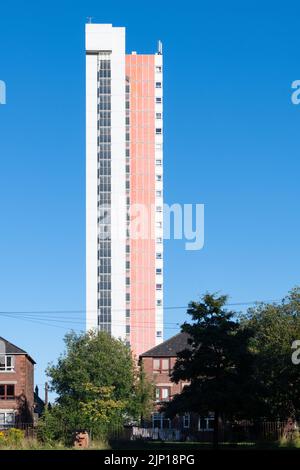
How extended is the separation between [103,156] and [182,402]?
10565cm

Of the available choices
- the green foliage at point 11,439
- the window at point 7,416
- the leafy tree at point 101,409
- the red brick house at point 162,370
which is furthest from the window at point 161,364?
the green foliage at point 11,439

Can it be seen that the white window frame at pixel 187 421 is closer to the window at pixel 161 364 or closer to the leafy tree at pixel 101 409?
the window at pixel 161 364

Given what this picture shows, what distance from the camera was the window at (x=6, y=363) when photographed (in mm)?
98688

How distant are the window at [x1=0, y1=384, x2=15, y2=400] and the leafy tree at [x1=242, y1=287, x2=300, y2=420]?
1198 inches

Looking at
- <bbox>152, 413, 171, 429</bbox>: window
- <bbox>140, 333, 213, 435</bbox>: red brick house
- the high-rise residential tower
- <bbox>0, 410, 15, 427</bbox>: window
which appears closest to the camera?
<bbox>0, 410, 15, 427</bbox>: window

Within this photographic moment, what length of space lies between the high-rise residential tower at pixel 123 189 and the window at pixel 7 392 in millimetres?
56691

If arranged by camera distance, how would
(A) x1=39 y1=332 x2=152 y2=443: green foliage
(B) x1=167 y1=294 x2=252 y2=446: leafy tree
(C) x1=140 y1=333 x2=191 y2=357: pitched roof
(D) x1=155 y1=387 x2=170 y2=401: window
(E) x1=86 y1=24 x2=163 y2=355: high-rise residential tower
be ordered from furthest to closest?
(E) x1=86 y1=24 x2=163 y2=355: high-rise residential tower → (C) x1=140 y1=333 x2=191 y2=357: pitched roof → (D) x1=155 y1=387 x2=170 y2=401: window → (A) x1=39 y1=332 x2=152 y2=443: green foliage → (B) x1=167 y1=294 x2=252 y2=446: leafy tree

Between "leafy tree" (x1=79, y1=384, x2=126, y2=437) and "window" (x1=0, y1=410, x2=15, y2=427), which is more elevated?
"leafy tree" (x1=79, y1=384, x2=126, y2=437)

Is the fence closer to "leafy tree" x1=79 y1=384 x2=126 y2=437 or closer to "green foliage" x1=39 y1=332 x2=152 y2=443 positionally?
"leafy tree" x1=79 y1=384 x2=126 y2=437

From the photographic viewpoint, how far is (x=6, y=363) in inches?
3893

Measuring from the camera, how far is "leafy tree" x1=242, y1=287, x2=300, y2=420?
65000 mm

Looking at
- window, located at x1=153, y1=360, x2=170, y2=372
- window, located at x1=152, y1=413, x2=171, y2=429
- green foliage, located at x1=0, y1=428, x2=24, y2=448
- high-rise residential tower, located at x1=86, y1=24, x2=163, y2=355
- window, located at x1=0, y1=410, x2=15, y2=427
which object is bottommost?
window, located at x1=152, y1=413, x2=171, y2=429

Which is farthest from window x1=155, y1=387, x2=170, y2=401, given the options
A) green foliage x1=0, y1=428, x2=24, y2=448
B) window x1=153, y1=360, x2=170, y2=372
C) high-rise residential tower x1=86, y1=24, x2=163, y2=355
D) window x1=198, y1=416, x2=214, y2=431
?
high-rise residential tower x1=86, y1=24, x2=163, y2=355
